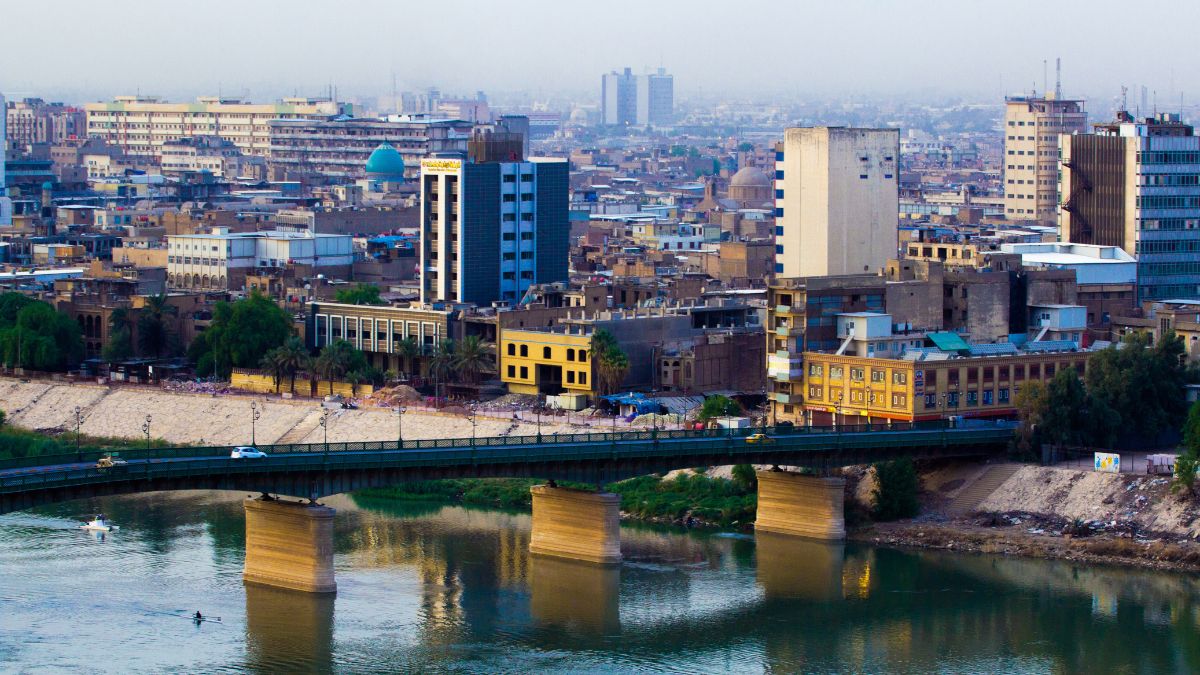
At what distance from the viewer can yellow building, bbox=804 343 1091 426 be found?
8912 centimetres

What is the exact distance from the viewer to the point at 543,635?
67.7 meters

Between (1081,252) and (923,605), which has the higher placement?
(1081,252)

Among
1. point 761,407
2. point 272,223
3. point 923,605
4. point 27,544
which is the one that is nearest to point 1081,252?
point 761,407

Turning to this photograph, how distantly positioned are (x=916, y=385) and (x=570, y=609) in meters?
21.9

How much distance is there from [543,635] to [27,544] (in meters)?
21.4

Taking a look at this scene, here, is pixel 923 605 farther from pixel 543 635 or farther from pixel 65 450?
pixel 65 450

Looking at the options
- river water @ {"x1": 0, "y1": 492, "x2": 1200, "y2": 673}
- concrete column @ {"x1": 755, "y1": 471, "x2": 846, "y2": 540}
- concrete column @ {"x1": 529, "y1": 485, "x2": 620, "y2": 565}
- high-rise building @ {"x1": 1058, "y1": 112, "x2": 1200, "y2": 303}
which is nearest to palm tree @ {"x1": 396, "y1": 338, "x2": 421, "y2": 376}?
river water @ {"x1": 0, "y1": 492, "x2": 1200, "y2": 673}

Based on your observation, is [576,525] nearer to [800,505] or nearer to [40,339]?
[800,505]

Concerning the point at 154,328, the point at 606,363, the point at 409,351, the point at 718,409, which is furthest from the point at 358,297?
the point at 718,409

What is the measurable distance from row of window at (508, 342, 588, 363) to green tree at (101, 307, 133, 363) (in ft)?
72.1

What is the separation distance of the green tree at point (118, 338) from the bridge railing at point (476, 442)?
35.0 meters

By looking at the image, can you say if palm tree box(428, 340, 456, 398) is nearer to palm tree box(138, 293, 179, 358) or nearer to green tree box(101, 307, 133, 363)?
A: palm tree box(138, 293, 179, 358)

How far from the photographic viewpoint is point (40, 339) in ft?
385

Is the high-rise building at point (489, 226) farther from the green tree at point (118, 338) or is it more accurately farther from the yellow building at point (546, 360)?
the green tree at point (118, 338)
